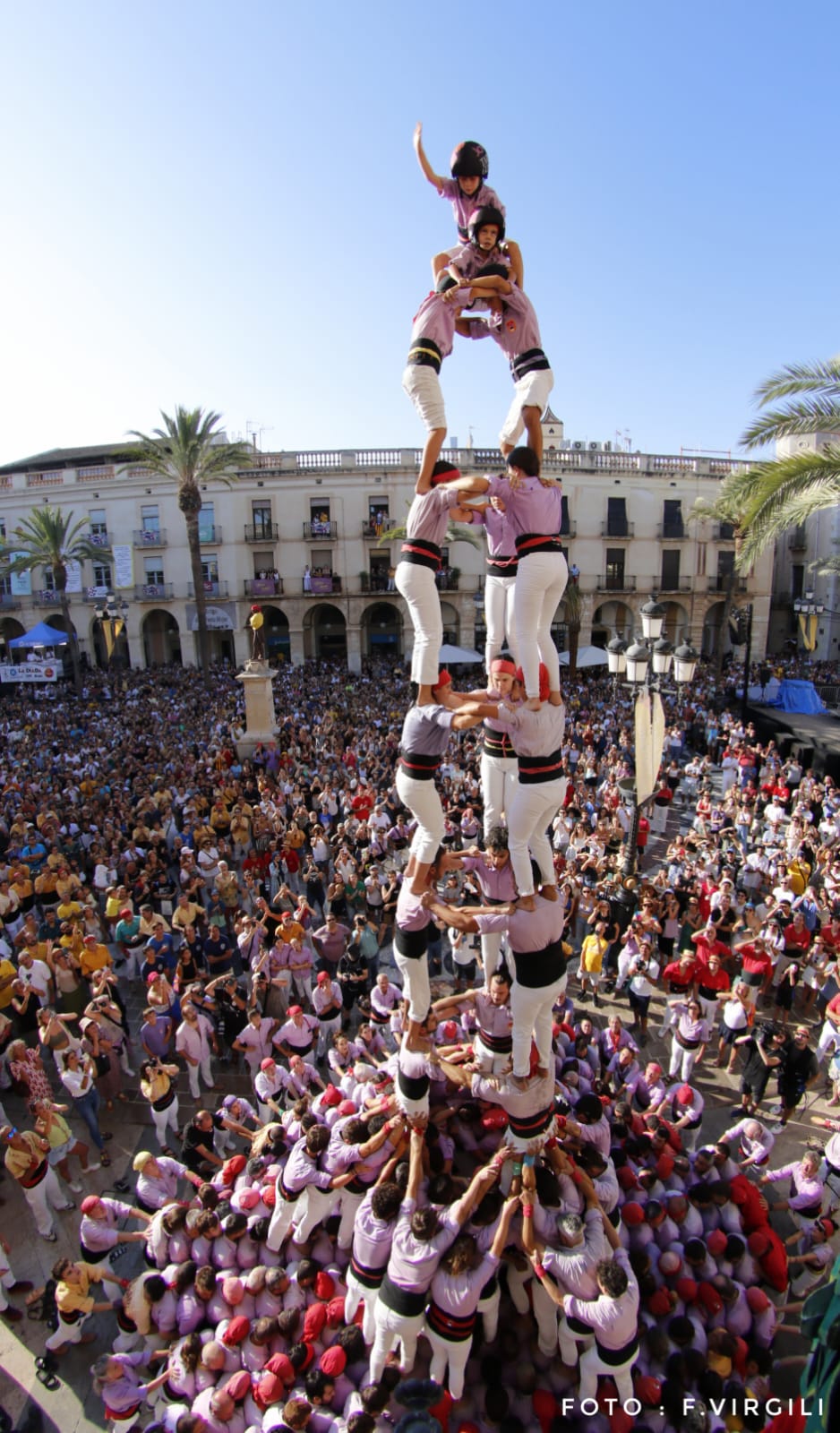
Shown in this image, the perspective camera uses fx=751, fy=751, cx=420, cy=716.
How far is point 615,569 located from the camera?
32.2m

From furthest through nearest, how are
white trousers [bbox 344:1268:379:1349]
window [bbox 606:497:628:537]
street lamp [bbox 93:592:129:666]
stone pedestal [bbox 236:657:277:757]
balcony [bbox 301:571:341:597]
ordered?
window [bbox 606:497:628:537]
balcony [bbox 301:571:341:597]
street lamp [bbox 93:592:129:666]
stone pedestal [bbox 236:657:277:757]
white trousers [bbox 344:1268:379:1349]

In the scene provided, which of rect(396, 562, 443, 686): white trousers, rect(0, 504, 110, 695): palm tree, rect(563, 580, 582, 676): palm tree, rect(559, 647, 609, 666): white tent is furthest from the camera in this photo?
rect(0, 504, 110, 695): palm tree

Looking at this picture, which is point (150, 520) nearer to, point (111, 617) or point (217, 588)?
point (217, 588)

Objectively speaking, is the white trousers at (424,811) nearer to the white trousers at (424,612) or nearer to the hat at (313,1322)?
the white trousers at (424,612)

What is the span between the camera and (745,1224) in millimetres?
4965

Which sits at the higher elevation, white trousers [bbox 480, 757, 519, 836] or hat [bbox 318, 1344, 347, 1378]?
white trousers [bbox 480, 757, 519, 836]

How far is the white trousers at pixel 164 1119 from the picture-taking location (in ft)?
20.8

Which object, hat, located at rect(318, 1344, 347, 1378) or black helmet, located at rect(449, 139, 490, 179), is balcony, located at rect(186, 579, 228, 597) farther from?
hat, located at rect(318, 1344, 347, 1378)

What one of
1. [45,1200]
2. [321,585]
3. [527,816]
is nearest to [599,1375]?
[527,816]

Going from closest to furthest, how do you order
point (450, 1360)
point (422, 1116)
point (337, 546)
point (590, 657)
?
point (450, 1360) → point (422, 1116) → point (590, 657) → point (337, 546)

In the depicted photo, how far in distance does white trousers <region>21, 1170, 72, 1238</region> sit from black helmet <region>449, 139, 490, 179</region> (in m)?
7.74

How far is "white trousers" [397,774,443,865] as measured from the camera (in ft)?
15.7

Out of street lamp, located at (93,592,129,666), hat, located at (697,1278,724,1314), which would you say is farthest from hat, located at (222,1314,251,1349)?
street lamp, located at (93,592,129,666)

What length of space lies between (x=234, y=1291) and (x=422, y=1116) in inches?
56.7
